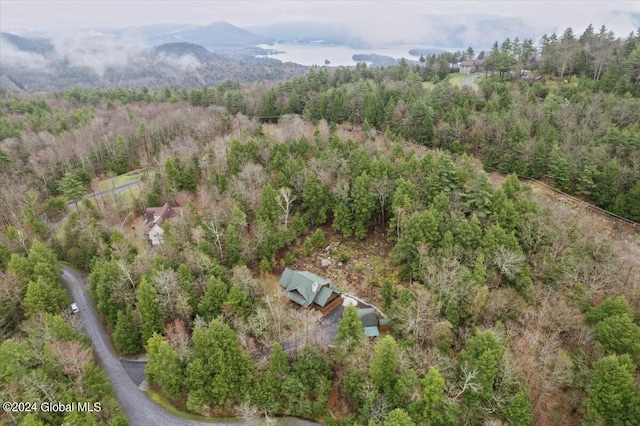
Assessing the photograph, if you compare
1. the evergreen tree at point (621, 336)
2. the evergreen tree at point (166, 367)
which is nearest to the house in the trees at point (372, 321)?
the evergreen tree at point (166, 367)

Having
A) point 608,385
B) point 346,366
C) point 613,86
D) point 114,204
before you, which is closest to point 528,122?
point 613,86

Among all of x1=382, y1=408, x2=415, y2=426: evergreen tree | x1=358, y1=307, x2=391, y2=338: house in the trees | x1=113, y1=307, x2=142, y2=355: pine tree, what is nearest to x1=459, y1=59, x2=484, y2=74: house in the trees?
x1=358, y1=307, x2=391, y2=338: house in the trees

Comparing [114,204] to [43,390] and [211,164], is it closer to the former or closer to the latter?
[211,164]

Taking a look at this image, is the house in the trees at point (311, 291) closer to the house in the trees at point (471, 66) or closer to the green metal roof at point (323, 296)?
the green metal roof at point (323, 296)

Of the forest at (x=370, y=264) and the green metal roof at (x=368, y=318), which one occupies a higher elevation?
the forest at (x=370, y=264)

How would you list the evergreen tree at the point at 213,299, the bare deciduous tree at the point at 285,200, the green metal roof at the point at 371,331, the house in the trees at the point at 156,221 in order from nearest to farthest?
the green metal roof at the point at 371,331, the evergreen tree at the point at 213,299, the bare deciduous tree at the point at 285,200, the house in the trees at the point at 156,221

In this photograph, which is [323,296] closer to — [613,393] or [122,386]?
[122,386]

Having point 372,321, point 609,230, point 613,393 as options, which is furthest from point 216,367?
point 609,230
